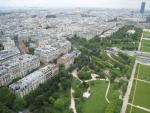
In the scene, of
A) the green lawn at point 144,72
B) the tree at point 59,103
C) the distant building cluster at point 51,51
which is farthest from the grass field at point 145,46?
the tree at point 59,103

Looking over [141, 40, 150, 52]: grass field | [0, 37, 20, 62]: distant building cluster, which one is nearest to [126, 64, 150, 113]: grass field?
[141, 40, 150, 52]: grass field

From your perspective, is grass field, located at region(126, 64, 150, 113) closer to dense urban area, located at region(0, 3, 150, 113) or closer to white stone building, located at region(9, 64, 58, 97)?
dense urban area, located at region(0, 3, 150, 113)

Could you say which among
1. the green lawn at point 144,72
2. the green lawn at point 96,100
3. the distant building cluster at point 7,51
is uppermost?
the distant building cluster at point 7,51

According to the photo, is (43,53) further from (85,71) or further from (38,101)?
(38,101)

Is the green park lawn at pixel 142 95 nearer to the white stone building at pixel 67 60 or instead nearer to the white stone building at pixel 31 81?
the white stone building at pixel 67 60

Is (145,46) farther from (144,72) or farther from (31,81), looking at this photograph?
(31,81)
